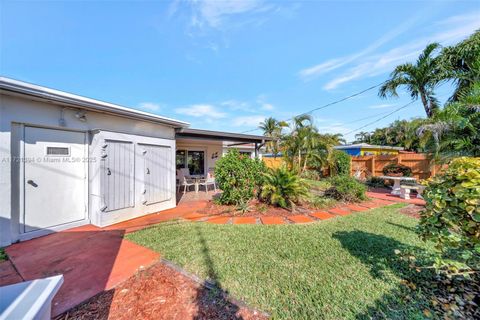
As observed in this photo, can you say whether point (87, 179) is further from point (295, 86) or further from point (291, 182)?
point (295, 86)

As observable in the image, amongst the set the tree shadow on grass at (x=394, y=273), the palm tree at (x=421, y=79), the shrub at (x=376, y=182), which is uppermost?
the palm tree at (x=421, y=79)

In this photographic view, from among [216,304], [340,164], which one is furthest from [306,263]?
[340,164]

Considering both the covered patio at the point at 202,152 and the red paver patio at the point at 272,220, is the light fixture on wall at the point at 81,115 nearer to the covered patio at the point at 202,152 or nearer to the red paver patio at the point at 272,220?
the covered patio at the point at 202,152

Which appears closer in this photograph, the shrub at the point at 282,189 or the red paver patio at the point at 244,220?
the red paver patio at the point at 244,220

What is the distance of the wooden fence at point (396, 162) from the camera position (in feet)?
29.2

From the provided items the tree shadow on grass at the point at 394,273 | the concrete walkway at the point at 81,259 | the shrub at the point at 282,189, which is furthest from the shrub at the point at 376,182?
the tree shadow on grass at the point at 394,273

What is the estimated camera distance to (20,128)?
362 cm

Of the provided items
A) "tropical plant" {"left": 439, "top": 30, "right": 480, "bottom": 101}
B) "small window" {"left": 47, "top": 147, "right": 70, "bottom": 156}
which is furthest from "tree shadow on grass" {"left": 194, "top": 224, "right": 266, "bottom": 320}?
"tropical plant" {"left": 439, "top": 30, "right": 480, "bottom": 101}

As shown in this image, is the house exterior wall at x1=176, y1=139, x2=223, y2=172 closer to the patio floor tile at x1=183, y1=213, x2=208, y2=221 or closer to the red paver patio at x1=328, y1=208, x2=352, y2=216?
the patio floor tile at x1=183, y1=213, x2=208, y2=221

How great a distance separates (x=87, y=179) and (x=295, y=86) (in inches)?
414

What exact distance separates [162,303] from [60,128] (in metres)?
4.26

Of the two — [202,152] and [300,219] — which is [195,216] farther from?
[202,152]

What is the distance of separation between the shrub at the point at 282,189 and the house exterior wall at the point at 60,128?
3210 millimetres

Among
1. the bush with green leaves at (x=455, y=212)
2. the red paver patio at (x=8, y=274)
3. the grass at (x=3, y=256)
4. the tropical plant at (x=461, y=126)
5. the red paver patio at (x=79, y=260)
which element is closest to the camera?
the bush with green leaves at (x=455, y=212)
